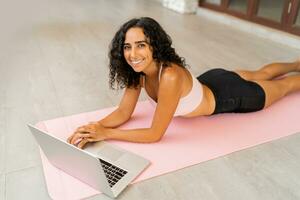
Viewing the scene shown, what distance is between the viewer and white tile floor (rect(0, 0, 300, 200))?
4.19 feet

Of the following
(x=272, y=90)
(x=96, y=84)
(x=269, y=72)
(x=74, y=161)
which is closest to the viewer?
(x=74, y=161)

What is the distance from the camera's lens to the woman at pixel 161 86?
1293 millimetres

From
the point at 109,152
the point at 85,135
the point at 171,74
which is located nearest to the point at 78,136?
the point at 85,135

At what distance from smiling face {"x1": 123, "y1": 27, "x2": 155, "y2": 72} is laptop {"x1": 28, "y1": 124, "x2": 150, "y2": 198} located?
0.42 metres

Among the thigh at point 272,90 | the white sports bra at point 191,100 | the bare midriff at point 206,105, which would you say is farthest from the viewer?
the thigh at point 272,90

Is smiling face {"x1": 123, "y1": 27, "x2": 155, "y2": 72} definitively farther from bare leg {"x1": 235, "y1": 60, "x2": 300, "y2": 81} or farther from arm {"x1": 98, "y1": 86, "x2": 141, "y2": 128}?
bare leg {"x1": 235, "y1": 60, "x2": 300, "y2": 81}

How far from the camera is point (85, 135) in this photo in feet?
4.64

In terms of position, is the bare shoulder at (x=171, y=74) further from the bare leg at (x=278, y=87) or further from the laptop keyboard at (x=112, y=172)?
the bare leg at (x=278, y=87)

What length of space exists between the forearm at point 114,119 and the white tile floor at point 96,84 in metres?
0.35

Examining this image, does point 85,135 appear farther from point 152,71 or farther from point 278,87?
point 278,87

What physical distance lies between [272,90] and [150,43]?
86 cm

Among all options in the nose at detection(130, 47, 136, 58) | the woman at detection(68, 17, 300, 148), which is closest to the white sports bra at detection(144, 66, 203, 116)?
the woman at detection(68, 17, 300, 148)

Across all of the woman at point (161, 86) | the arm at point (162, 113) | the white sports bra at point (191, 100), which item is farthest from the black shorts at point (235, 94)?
the arm at point (162, 113)

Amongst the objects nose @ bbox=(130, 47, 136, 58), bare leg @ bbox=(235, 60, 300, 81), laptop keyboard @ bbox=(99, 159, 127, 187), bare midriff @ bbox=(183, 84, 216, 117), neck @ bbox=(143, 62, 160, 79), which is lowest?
laptop keyboard @ bbox=(99, 159, 127, 187)
